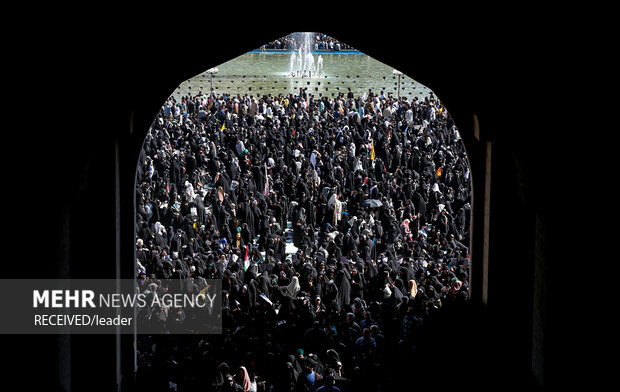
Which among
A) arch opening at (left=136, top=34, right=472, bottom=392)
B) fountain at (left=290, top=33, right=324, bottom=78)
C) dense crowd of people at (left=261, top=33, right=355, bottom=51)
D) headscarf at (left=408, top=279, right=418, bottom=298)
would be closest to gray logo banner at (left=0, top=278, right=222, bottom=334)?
arch opening at (left=136, top=34, right=472, bottom=392)

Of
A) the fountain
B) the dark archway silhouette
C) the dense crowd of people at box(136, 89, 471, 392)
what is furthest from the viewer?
the fountain

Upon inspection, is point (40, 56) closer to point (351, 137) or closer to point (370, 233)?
point (370, 233)

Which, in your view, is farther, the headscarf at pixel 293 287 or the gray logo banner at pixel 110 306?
the headscarf at pixel 293 287

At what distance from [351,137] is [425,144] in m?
2.38

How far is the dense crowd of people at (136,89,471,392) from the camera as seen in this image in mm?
9336

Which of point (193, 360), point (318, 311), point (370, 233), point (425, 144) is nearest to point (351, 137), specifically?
point (425, 144)

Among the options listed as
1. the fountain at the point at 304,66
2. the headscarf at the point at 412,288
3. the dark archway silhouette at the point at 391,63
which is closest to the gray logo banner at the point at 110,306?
the dark archway silhouette at the point at 391,63

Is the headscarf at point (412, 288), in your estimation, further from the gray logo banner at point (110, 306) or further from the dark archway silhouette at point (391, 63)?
the gray logo banner at point (110, 306)

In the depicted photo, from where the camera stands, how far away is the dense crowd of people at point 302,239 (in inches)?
368

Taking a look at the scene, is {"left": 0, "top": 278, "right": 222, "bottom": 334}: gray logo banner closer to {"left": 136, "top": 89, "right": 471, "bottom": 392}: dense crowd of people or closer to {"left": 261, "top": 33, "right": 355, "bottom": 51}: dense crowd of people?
{"left": 136, "top": 89, "right": 471, "bottom": 392}: dense crowd of people

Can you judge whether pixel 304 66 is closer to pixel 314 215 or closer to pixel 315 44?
pixel 315 44

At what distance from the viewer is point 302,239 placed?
1561 cm

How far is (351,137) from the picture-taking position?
25359mm

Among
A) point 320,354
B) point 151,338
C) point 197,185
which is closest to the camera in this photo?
point 320,354
